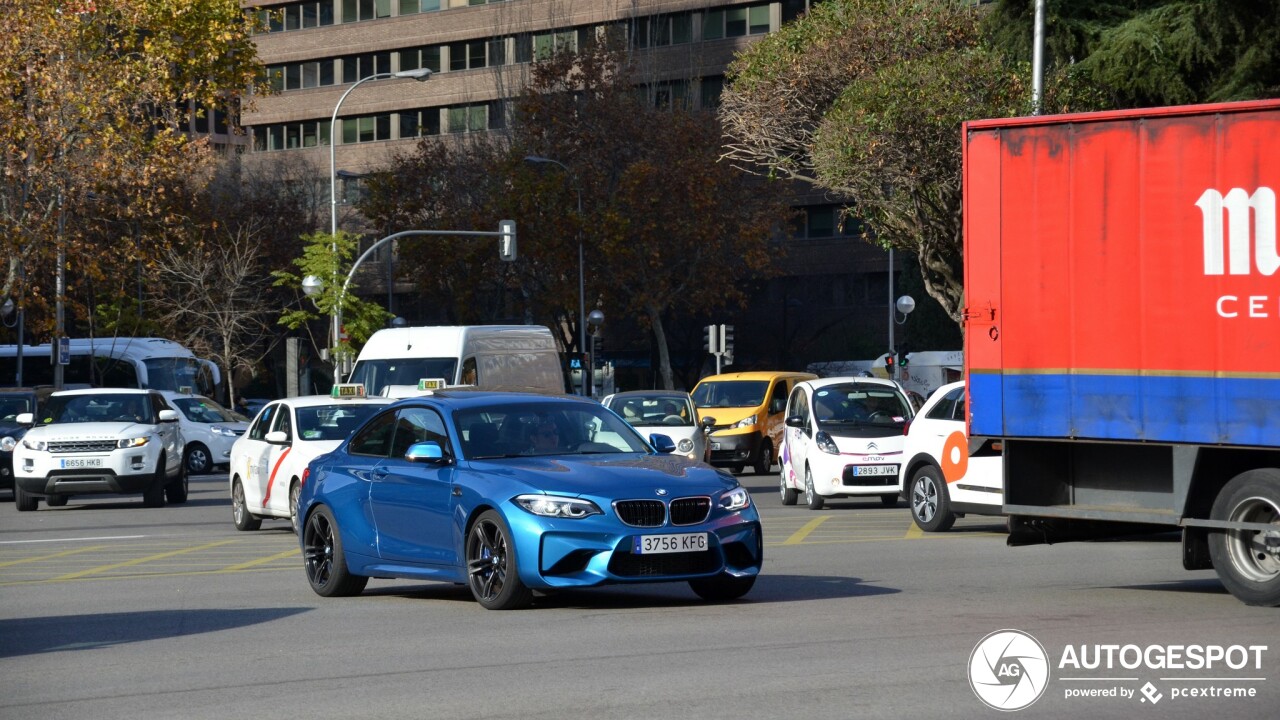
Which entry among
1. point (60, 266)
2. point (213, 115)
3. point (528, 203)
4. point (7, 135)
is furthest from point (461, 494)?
point (213, 115)

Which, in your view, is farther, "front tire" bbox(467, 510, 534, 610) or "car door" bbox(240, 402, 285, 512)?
"car door" bbox(240, 402, 285, 512)

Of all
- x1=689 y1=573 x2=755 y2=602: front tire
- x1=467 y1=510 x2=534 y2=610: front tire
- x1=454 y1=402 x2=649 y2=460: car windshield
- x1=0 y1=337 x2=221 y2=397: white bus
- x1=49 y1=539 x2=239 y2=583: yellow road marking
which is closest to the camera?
x1=467 y1=510 x2=534 y2=610: front tire

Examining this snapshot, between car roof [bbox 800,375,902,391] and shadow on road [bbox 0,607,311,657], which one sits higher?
car roof [bbox 800,375,902,391]

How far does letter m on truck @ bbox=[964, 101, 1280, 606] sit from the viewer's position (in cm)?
1138

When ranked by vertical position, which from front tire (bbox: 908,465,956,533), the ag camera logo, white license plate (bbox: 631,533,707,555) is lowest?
front tire (bbox: 908,465,956,533)

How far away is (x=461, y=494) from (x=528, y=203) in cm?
4556

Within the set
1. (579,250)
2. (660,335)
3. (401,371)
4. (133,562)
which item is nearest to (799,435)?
(401,371)

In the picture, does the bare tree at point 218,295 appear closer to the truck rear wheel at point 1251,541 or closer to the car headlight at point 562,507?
the car headlight at point 562,507

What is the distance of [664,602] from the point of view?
1230cm

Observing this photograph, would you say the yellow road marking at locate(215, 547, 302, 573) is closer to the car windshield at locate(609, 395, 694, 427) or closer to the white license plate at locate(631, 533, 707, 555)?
the white license plate at locate(631, 533, 707, 555)

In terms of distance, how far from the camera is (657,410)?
Answer: 99.7ft

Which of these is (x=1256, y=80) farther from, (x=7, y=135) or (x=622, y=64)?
(x=622, y=64)

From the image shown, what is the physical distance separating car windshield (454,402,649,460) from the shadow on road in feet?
5.46

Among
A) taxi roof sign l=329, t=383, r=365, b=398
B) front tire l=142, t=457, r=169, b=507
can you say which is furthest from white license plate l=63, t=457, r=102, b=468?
taxi roof sign l=329, t=383, r=365, b=398
